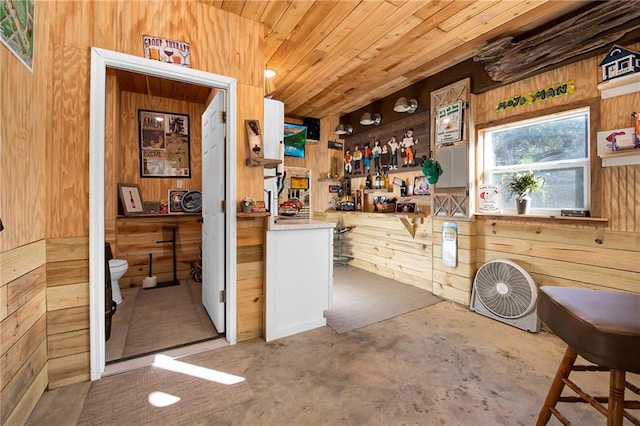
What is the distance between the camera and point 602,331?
2.97 feet

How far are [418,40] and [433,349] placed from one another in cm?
267

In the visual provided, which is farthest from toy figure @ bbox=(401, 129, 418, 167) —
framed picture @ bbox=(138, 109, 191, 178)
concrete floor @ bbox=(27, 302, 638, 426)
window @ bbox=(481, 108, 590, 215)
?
framed picture @ bbox=(138, 109, 191, 178)

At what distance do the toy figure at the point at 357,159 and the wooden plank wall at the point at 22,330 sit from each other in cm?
389

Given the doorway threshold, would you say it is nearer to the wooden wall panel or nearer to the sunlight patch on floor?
the sunlight patch on floor

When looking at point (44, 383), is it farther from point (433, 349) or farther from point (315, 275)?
point (433, 349)

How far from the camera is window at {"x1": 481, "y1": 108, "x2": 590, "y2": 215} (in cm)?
235

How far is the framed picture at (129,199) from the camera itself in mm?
3504

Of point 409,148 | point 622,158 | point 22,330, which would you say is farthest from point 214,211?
point 622,158

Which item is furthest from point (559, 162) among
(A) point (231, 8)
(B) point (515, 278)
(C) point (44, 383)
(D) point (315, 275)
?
(C) point (44, 383)

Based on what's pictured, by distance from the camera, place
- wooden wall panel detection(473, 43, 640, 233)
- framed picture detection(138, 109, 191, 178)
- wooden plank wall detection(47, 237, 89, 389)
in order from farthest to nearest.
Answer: framed picture detection(138, 109, 191, 178), wooden wall panel detection(473, 43, 640, 233), wooden plank wall detection(47, 237, 89, 389)

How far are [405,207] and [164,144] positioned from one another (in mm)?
3444

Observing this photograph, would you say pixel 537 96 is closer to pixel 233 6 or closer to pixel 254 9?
A: pixel 254 9

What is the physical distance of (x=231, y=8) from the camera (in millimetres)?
2088

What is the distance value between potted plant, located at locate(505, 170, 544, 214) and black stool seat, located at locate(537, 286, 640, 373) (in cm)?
160
